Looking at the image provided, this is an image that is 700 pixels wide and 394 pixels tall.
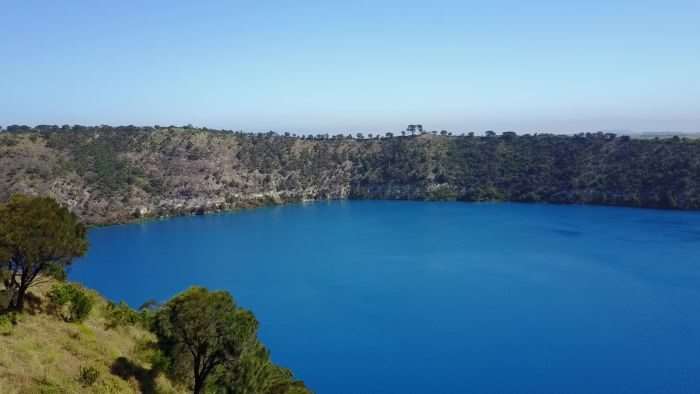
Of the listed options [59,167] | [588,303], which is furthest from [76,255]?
[59,167]

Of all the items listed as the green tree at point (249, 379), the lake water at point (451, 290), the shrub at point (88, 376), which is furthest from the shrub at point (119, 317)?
the lake water at point (451, 290)

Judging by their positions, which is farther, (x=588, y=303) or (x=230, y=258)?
(x=230, y=258)

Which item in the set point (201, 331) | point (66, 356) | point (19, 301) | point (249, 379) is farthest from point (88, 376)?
point (249, 379)

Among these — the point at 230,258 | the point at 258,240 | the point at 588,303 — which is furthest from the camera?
the point at 258,240

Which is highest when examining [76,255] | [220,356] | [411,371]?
[76,255]

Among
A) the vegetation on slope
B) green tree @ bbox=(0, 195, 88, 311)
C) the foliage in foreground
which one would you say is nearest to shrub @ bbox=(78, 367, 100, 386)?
the vegetation on slope

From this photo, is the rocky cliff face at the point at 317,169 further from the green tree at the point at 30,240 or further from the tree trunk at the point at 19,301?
the tree trunk at the point at 19,301

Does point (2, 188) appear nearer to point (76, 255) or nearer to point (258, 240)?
point (258, 240)
